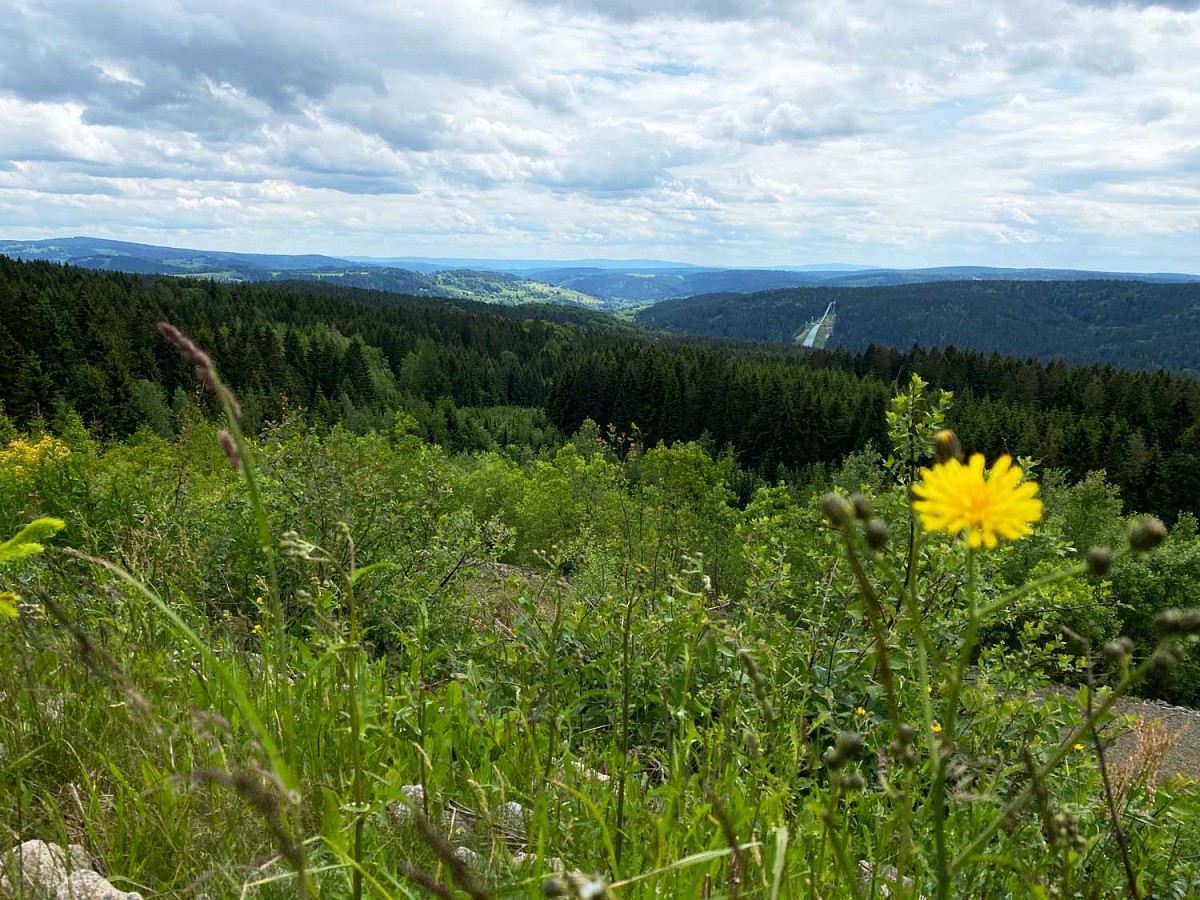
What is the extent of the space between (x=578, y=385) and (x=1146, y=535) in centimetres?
9326

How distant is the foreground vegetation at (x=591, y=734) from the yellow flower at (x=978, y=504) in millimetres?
76

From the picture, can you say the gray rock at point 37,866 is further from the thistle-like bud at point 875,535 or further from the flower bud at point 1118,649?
the flower bud at point 1118,649

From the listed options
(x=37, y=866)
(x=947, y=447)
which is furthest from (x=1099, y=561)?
(x=37, y=866)

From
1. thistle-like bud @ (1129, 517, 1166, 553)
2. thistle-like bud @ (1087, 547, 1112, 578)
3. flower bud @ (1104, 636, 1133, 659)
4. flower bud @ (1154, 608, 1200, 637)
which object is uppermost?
thistle-like bud @ (1129, 517, 1166, 553)

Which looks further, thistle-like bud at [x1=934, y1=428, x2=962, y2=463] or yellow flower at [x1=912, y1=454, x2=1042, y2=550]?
thistle-like bud at [x1=934, y1=428, x2=962, y2=463]

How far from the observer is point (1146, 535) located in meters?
0.79

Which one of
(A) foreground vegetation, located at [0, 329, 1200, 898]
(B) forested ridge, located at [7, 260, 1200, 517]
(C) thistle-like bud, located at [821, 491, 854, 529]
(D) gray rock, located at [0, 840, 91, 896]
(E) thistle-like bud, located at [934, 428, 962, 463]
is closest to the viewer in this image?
(C) thistle-like bud, located at [821, 491, 854, 529]

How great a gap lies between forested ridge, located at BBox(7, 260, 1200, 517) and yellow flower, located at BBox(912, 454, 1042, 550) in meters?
40.7

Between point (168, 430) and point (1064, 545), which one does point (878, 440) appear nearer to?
point (168, 430)

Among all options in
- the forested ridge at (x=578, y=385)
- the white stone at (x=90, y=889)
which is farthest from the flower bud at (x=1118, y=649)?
the forested ridge at (x=578, y=385)

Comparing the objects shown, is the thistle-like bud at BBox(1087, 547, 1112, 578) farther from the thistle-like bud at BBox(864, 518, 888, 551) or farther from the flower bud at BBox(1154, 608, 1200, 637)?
the thistle-like bud at BBox(864, 518, 888, 551)

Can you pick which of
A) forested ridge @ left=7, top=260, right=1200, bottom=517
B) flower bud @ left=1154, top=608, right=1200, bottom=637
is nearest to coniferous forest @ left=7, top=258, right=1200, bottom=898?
flower bud @ left=1154, top=608, right=1200, bottom=637

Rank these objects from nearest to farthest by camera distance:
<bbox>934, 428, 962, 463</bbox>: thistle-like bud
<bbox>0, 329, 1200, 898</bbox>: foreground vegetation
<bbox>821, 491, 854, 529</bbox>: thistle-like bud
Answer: <bbox>821, 491, 854, 529</bbox>: thistle-like bud, <bbox>934, 428, 962, 463</bbox>: thistle-like bud, <bbox>0, 329, 1200, 898</bbox>: foreground vegetation

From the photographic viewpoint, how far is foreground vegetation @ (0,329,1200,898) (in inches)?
42.3
